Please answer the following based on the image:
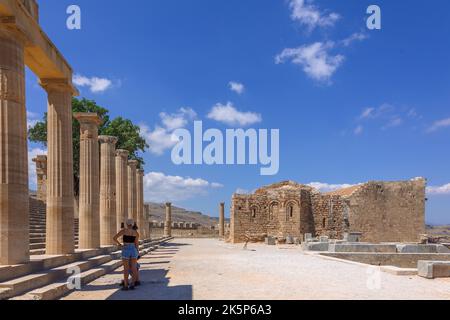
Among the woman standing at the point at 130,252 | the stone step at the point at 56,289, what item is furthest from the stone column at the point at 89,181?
the woman standing at the point at 130,252

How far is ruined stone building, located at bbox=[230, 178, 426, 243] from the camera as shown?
31.7 meters

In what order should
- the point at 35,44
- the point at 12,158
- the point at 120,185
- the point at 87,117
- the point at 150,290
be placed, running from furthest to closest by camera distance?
1. the point at 120,185
2. the point at 87,117
3. the point at 35,44
4. the point at 150,290
5. the point at 12,158

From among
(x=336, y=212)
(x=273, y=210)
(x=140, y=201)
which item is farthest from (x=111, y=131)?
(x=336, y=212)

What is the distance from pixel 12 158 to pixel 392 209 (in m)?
32.4

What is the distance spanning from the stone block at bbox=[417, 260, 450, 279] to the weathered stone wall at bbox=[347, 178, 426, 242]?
23.5 meters

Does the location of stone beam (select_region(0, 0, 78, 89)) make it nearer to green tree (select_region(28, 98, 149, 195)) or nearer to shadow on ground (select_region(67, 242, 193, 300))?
shadow on ground (select_region(67, 242, 193, 300))

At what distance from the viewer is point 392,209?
112ft

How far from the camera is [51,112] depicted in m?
11.4

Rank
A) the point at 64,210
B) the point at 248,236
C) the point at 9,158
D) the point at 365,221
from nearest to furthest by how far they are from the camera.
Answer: the point at 9,158 → the point at 64,210 → the point at 248,236 → the point at 365,221

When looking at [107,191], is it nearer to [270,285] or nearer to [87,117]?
[87,117]
